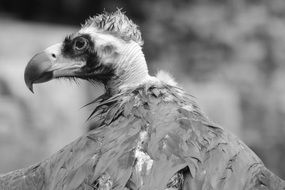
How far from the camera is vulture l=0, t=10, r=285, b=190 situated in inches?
122

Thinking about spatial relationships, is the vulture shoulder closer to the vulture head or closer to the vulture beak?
the vulture head

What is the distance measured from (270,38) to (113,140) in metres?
7.18

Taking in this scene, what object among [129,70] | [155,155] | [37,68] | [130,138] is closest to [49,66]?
[37,68]

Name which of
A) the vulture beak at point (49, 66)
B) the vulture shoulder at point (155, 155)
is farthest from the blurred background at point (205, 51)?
the vulture shoulder at point (155, 155)

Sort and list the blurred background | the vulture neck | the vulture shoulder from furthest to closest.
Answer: the blurred background → the vulture neck → the vulture shoulder

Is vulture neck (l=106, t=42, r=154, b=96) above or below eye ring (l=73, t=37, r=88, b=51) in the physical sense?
below

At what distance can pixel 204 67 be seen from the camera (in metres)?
10.1

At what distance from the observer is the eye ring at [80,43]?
3.83m

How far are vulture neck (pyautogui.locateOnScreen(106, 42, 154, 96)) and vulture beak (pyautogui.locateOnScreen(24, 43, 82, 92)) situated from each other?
0.66ft

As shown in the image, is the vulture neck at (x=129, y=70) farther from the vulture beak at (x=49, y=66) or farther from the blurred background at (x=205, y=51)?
the blurred background at (x=205, y=51)

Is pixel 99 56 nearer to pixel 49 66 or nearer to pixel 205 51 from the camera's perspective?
pixel 49 66

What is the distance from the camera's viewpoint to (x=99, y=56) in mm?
3846

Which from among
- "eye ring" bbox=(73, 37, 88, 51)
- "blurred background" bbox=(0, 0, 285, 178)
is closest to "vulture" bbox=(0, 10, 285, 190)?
"eye ring" bbox=(73, 37, 88, 51)

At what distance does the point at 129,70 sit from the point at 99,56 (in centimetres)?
17
